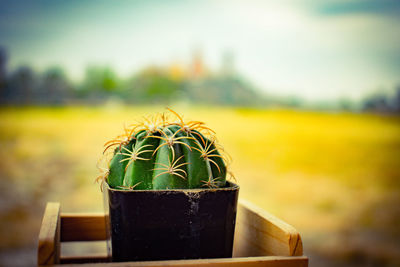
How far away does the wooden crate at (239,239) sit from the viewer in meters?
0.49

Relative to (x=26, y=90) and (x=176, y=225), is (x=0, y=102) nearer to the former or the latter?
(x=26, y=90)

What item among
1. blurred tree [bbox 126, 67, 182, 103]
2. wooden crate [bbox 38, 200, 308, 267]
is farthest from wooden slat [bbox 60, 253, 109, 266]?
blurred tree [bbox 126, 67, 182, 103]

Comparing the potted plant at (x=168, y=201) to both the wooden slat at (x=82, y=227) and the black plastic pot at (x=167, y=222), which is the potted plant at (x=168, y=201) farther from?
the wooden slat at (x=82, y=227)

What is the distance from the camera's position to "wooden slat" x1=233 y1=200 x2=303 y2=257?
55cm

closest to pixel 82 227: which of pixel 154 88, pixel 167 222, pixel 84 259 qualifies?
pixel 84 259

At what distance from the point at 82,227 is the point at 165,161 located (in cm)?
36

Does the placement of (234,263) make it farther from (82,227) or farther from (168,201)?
(82,227)

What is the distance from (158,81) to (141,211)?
9.70ft

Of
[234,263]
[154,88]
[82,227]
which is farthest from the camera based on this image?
[154,88]

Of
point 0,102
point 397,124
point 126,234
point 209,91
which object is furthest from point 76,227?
point 397,124

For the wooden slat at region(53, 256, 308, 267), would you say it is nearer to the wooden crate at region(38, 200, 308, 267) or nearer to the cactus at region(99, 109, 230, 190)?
the wooden crate at region(38, 200, 308, 267)

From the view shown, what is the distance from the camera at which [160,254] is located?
542mm

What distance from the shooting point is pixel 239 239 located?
2.37 ft

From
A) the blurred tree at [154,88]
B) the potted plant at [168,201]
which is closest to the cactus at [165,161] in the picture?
the potted plant at [168,201]
